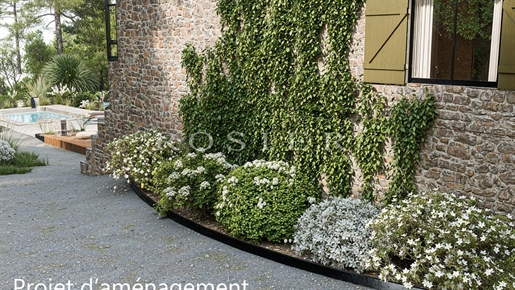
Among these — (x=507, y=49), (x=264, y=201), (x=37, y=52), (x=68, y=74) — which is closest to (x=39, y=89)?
(x=68, y=74)

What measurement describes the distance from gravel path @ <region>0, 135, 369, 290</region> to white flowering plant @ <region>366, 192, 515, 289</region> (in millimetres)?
570

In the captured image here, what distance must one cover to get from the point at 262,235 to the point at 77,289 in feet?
7.47

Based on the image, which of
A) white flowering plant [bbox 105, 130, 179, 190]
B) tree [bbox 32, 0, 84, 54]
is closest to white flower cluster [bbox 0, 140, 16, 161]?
white flowering plant [bbox 105, 130, 179, 190]

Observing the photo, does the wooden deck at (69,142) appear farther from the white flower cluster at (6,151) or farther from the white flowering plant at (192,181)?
the white flowering plant at (192,181)

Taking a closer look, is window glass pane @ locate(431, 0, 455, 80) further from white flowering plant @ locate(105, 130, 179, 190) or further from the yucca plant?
the yucca plant

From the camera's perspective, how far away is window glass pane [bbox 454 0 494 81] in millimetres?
6539

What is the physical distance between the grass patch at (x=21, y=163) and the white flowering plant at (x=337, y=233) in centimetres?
948

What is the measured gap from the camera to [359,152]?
23.2 ft

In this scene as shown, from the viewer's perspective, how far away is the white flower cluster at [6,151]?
1411cm

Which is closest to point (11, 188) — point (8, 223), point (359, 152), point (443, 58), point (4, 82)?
point (8, 223)

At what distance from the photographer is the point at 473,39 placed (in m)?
6.94

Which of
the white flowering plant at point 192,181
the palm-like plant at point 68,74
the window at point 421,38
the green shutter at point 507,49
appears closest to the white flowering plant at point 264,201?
the white flowering plant at point 192,181

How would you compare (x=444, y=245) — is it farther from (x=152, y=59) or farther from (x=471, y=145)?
(x=152, y=59)

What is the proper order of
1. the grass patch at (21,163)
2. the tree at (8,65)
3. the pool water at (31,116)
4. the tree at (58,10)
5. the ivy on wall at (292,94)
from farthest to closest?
the tree at (8,65)
the tree at (58,10)
the pool water at (31,116)
the grass patch at (21,163)
the ivy on wall at (292,94)
